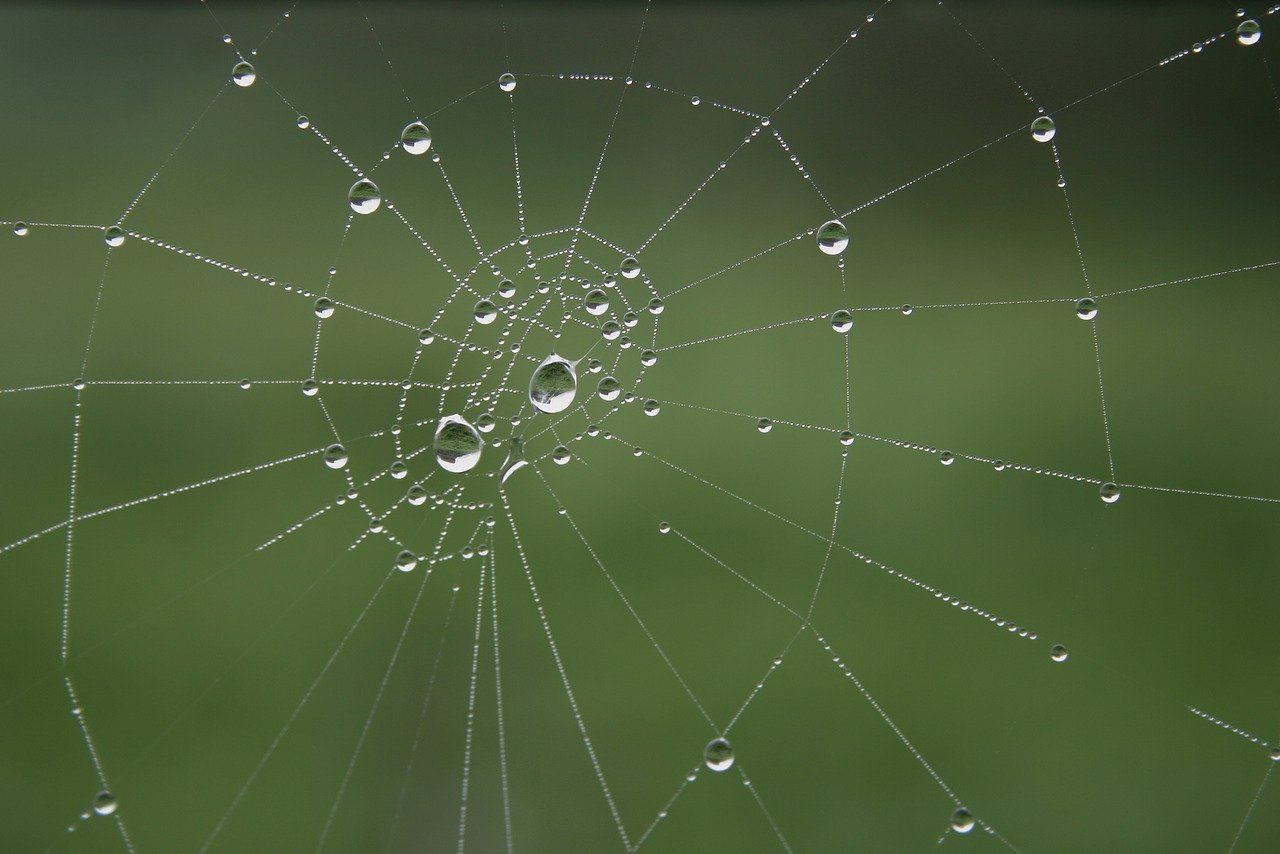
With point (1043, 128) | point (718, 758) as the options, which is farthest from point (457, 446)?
point (1043, 128)

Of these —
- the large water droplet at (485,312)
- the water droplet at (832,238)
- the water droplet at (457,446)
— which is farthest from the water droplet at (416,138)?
the water droplet at (832,238)

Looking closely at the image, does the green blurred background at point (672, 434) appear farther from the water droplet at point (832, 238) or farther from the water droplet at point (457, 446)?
the water droplet at point (832, 238)

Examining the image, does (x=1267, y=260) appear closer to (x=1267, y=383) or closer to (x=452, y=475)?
(x=1267, y=383)

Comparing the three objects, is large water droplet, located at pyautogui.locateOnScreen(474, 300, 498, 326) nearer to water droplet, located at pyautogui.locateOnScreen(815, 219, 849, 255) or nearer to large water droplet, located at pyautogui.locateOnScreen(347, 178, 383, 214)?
large water droplet, located at pyautogui.locateOnScreen(347, 178, 383, 214)

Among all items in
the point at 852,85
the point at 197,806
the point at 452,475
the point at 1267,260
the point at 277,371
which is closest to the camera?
the point at 452,475

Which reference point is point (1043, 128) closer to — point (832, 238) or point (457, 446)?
point (832, 238)

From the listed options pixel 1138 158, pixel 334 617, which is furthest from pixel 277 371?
pixel 1138 158

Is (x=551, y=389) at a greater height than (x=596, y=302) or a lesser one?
lesser
